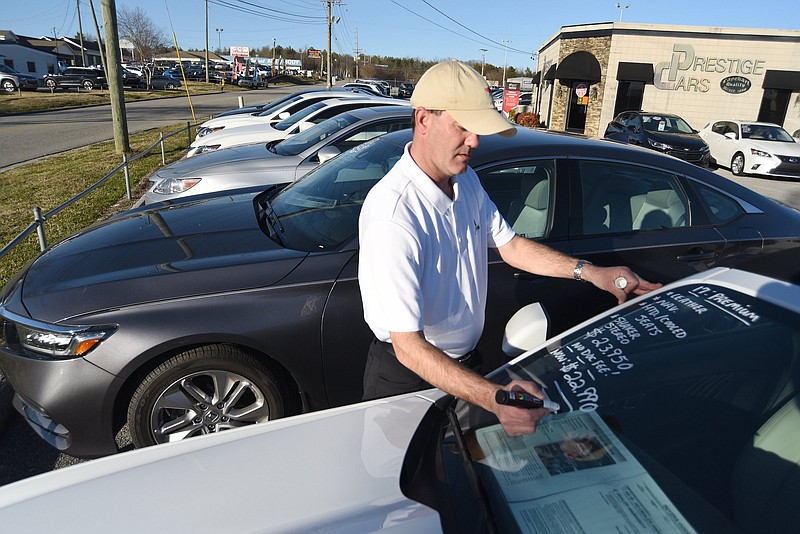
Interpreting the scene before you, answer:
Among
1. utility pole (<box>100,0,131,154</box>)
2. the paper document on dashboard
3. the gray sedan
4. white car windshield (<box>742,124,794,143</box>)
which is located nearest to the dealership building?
white car windshield (<box>742,124,794,143</box>)

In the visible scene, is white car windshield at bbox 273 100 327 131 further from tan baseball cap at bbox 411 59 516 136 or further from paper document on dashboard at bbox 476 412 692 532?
paper document on dashboard at bbox 476 412 692 532

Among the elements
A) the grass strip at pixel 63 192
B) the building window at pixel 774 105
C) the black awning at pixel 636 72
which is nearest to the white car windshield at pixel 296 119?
the grass strip at pixel 63 192

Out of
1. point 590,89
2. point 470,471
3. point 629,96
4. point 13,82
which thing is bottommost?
point 470,471

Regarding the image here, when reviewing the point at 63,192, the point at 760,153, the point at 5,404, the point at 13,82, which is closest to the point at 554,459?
the point at 5,404

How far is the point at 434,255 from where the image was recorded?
1.79m

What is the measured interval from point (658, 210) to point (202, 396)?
9.32ft

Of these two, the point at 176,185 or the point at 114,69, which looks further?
the point at 114,69

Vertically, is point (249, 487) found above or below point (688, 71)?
below

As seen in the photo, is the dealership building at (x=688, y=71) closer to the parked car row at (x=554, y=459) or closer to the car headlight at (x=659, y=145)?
the car headlight at (x=659, y=145)

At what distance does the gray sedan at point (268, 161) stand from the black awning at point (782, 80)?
74.4 feet

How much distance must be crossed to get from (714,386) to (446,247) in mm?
893

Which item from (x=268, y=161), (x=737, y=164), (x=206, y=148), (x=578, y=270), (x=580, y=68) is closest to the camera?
(x=578, y=270)

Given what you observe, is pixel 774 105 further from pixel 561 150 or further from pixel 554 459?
pixel 554 459

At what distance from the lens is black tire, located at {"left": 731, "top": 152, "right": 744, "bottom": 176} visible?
48.9 ft
